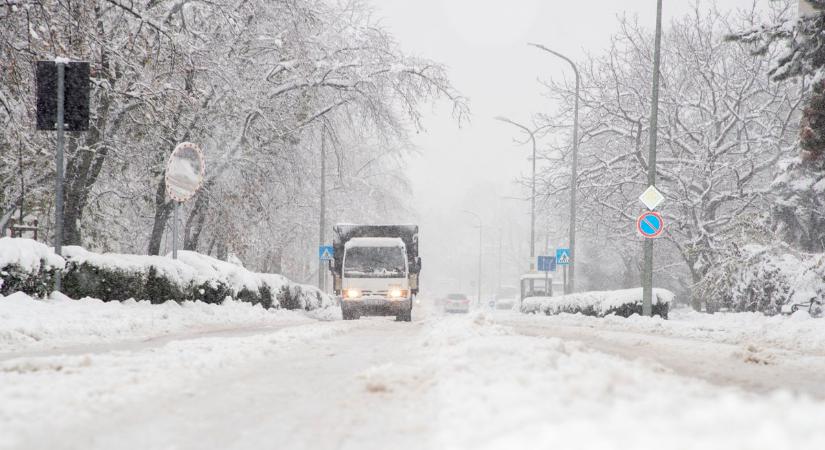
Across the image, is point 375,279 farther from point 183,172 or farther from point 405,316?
point 183,172

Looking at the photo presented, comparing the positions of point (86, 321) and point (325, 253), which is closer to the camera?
point (86, 321)

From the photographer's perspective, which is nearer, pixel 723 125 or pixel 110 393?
pixel 110 393

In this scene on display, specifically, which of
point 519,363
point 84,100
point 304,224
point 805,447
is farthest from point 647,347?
point 304,224

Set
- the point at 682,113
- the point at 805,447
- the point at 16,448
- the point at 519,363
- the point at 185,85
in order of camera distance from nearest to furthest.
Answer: the point at 805,447, the point at 16,448, the point at 519,363, the point at 185,85, the point at 682,113

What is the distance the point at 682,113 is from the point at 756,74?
5494 millimetres

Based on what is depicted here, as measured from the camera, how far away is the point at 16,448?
3.06m

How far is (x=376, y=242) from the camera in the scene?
22656mm

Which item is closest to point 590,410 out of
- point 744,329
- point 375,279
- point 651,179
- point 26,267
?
point 26,267

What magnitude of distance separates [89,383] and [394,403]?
194cm

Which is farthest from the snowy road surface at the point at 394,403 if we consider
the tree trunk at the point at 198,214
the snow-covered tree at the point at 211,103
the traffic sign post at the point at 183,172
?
the tree trunk at the point at 198,214

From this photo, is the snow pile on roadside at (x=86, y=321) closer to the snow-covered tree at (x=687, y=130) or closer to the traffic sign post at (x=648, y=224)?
the traffic sign post at (x=648, y=224)

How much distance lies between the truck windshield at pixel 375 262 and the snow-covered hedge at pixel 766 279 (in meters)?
9.57

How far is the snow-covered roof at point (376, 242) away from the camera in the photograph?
889 inches

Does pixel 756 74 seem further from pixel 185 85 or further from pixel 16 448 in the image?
pixel 16 448
